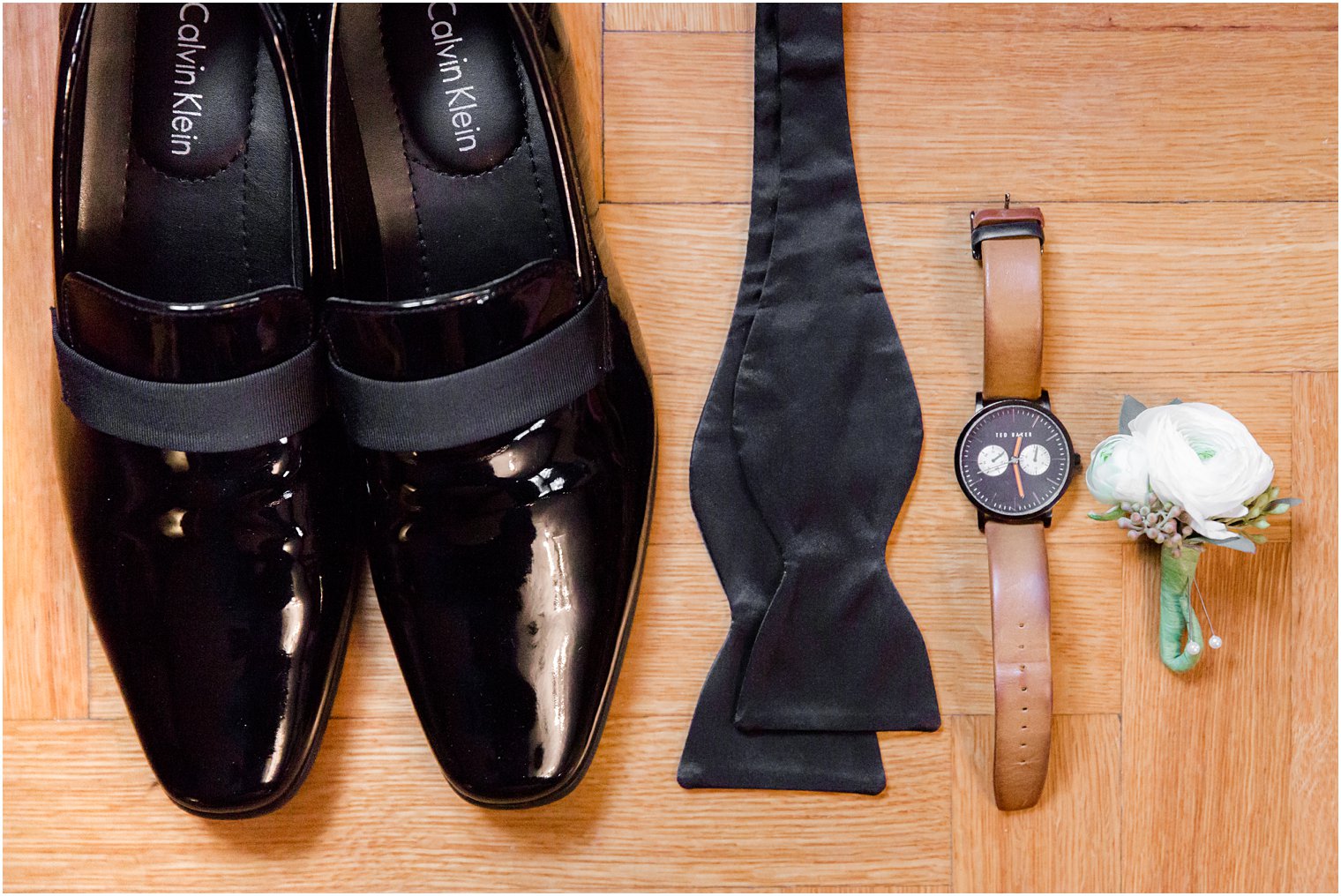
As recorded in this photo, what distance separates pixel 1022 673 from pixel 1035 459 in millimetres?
183

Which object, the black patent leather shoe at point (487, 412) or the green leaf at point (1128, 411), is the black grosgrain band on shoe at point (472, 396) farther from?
the green leaf at point (1128, 411)

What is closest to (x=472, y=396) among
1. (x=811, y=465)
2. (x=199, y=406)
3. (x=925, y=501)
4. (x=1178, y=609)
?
(x=199, y=406)

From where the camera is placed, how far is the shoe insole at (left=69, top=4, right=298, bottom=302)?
2.20 ft

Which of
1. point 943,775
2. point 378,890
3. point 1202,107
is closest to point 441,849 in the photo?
point 378,890

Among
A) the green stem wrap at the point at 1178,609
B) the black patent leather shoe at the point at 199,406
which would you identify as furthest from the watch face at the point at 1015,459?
the black patent leather shoe at the point at 199,406

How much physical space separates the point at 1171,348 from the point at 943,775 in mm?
436

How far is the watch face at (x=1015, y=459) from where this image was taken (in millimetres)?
749

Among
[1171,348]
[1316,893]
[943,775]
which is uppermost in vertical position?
[1171,348]

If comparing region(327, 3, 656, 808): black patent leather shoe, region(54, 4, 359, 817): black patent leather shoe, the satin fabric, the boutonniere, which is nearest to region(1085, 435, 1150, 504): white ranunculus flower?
the boutonniere

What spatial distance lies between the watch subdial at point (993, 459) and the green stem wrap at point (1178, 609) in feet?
0.51

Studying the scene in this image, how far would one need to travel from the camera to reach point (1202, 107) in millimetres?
773

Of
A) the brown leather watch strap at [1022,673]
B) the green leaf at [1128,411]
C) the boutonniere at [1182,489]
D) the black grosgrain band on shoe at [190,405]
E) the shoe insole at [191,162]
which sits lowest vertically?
the brown leather watch strap at [1022,673]

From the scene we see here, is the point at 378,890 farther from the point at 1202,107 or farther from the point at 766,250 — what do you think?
the point at 1202,107

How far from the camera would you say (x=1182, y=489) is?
70 centimetres
